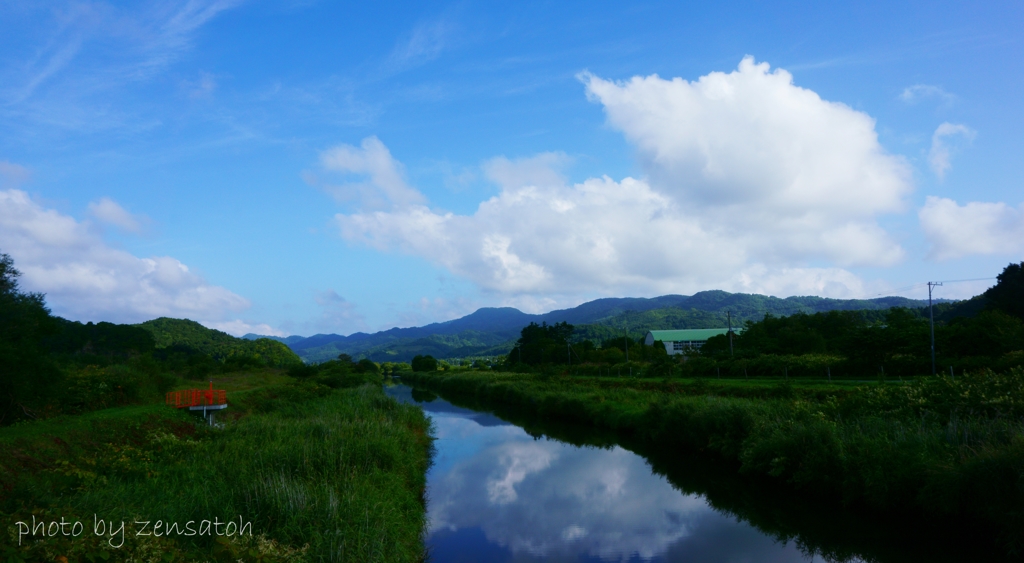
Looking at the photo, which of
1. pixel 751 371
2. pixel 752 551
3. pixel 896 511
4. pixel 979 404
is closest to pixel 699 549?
pixel 752 551

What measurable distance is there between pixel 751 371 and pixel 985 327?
48.2 feet

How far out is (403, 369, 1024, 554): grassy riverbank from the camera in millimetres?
9836

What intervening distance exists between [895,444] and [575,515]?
306 inches

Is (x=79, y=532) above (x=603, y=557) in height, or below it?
above

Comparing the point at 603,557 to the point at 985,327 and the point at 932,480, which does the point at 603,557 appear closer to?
the point at 932,480

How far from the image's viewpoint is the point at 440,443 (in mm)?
27188

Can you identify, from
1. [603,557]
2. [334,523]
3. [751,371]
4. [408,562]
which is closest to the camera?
[334,523]

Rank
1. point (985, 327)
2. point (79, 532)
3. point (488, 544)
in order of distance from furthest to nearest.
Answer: point (985, 327)
point (488, 544)
point (79, 532)

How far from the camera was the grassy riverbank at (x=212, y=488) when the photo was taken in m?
6.18

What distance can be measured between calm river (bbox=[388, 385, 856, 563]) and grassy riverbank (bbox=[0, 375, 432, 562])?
1606mm

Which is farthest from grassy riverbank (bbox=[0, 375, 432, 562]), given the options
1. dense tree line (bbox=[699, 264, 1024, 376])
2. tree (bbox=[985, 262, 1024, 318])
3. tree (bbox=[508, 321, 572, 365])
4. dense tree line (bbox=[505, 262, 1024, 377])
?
tree (bbox=[508, 321, 572, 365])

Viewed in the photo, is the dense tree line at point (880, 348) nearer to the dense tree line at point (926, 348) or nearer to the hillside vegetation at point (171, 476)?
the dense tree line at point (926, 348)

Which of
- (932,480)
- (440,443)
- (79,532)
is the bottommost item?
(440,443)

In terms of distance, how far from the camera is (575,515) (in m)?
14.7
